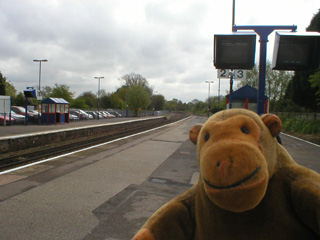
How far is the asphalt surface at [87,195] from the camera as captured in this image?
411cm

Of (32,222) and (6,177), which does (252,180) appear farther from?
(6,177)

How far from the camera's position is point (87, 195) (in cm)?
569

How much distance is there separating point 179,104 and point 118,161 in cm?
14216

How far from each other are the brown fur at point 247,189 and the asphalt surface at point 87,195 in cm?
253

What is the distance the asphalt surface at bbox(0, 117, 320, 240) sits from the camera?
13.5 ft

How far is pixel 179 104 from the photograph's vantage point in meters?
151

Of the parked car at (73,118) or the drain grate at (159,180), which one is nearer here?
the drain grate at (159,180)

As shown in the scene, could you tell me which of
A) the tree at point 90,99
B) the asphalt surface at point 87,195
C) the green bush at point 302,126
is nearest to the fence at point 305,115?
the green bush at point 302,126

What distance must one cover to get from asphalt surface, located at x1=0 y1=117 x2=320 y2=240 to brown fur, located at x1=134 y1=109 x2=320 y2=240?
2.53 metres

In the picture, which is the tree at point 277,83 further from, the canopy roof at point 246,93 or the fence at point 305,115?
the canopy roof at point 246,93

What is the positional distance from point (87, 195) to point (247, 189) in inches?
189

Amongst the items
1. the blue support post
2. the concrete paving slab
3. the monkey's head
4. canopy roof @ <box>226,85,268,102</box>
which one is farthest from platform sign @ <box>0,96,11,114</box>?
the monkey's head

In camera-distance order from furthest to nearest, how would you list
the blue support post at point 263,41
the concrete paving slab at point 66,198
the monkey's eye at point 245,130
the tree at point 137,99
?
the tree at point 137,99 < the concrete paving slab at point 66,198 < the blue support post at point 263,41 < the monkey's eye at point 245,130

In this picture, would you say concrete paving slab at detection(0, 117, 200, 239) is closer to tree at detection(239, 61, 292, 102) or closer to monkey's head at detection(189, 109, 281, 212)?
monkey's head at detection(189, 109, 281, 212)
